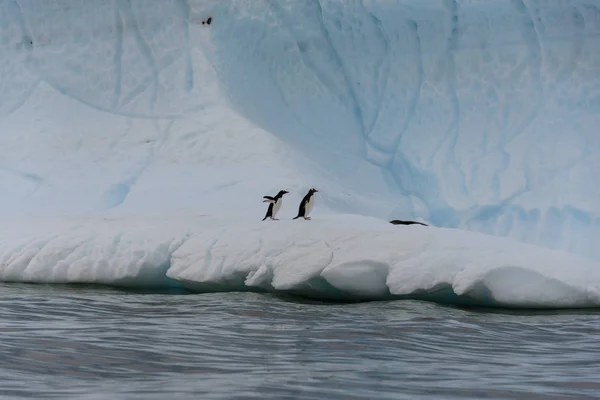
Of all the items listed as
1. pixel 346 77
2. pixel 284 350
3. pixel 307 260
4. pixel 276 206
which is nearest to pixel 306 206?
pixel 276 206

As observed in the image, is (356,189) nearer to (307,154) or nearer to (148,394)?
(307,154)

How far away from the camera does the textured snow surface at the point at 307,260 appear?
6523 millimetres

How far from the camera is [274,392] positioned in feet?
10.9

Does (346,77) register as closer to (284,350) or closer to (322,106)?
(322,106)

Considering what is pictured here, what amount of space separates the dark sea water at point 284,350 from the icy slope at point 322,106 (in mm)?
3669

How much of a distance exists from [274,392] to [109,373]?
72cm

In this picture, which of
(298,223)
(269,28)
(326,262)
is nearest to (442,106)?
(269,28)

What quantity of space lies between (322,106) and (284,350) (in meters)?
6.91

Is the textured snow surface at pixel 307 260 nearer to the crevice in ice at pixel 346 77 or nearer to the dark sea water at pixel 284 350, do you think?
the dark sea water at pixel 284 350

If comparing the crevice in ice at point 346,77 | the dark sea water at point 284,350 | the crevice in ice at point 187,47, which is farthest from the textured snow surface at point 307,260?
the crevice in ice at point 346,77

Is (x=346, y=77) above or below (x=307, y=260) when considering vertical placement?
above

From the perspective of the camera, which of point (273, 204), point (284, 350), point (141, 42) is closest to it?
point (284, 350)

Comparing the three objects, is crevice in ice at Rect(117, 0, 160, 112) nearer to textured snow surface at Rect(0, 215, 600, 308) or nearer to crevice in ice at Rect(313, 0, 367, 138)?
crevice in ice at Rect(313, 0, 367, 138)

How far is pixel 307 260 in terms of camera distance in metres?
6.91
